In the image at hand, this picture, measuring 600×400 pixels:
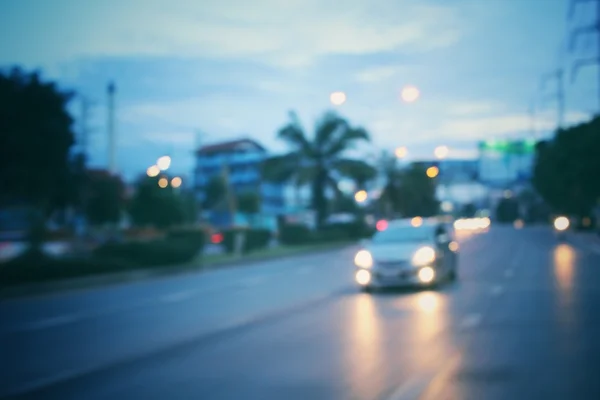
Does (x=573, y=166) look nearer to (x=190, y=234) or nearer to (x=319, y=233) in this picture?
(x=319, y=233)

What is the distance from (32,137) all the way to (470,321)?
17.4 meters

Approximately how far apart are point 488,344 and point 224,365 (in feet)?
12.6

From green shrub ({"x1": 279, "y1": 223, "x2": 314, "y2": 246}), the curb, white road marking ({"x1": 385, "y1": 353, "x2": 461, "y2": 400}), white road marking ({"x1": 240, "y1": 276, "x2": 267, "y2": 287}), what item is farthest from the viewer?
green shrub ({"x1": 279, "y1": 223, "x2": 314, "y2": 246})

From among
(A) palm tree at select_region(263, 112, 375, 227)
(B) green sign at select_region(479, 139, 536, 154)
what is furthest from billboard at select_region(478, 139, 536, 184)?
(A) palm tree at select_region(263, 112, 375, 227)

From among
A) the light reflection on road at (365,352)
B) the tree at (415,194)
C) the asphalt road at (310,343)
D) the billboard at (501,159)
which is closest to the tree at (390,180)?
the tree at (415,194)

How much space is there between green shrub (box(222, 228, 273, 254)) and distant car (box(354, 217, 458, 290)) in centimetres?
1968

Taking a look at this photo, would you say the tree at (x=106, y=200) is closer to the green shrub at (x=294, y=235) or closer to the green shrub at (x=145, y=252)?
the green shrub at (x=294, y=235)

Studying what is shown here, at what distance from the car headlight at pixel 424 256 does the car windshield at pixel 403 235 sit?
0.76 metres

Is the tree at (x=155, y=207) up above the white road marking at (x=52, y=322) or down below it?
above

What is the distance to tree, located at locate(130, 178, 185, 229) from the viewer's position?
230 ft

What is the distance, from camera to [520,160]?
311 ft

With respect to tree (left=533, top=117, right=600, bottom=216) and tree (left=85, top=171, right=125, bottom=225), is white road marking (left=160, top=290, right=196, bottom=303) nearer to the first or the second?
tree (left=533, top=117, right=600, bottom=216)

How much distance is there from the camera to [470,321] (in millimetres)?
14375

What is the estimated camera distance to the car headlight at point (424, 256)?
20.0 metres
